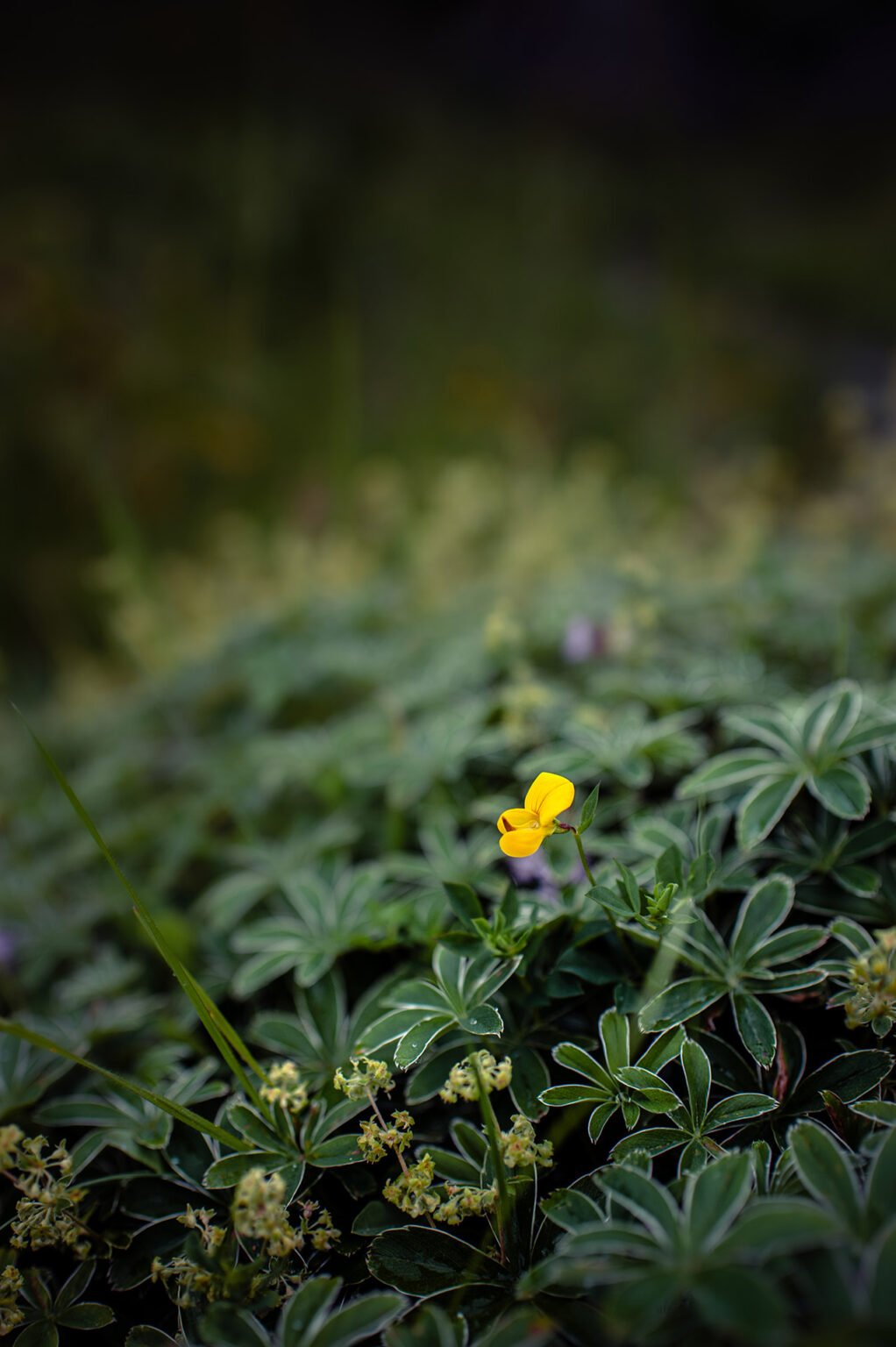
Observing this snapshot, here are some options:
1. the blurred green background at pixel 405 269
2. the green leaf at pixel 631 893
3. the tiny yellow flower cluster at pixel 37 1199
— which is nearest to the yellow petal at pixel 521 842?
the green leaf at pixel 631 893

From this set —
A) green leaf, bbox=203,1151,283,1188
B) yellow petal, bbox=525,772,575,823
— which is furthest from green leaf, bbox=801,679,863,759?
green leaf, bbox=203,1151,283,1188

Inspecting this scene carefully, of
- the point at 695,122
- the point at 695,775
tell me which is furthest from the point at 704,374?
the point at 695,775

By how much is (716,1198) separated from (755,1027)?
0.22 metres

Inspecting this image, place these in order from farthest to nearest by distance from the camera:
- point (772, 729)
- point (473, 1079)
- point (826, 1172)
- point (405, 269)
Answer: point (405, 269), point (772, 729), point (473, 1079), point (826, 1172)

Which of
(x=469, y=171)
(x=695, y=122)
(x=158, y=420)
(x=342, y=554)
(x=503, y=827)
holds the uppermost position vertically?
(x=695, y=122)

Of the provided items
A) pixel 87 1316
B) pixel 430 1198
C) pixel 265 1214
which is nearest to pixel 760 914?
pixel 430 1198

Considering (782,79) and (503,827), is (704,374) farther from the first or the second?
(503,827)

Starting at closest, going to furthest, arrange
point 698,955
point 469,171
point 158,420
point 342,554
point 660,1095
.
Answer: point 660,1095
point 698,955
point 342,554
point 158,420
point 469,171

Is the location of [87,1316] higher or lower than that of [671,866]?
lower

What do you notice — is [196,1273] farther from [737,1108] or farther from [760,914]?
[760,914]

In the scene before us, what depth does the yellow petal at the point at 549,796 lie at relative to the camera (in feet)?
2.37

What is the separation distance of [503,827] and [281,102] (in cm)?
614

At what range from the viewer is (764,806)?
927 mm

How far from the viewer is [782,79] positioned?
5664 mm
